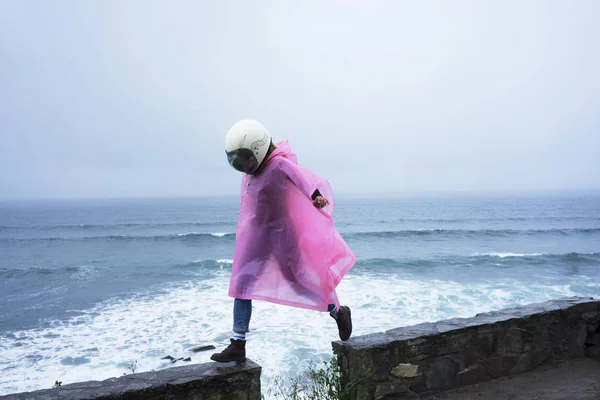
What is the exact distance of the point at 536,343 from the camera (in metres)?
4.36

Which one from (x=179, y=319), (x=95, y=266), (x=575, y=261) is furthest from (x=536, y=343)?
(x=95, y=266)

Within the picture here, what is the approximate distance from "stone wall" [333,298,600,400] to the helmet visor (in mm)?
1651

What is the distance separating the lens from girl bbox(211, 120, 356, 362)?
295 cm

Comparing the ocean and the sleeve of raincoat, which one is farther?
the ocean

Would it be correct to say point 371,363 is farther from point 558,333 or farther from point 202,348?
point 202,348

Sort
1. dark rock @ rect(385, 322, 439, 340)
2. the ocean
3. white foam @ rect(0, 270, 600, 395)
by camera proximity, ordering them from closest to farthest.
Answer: dark rock @ rect(385, 322, 439, 340), white foam @ rect(0, 270, 600, 395), the ocean

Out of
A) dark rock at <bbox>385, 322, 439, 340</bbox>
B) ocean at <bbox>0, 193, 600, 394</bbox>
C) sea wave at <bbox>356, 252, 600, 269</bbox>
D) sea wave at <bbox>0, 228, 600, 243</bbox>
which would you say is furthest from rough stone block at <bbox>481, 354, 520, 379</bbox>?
sea wave at <bbox>0, 228, 600, 243</bbox>

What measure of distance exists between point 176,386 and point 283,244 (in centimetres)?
117

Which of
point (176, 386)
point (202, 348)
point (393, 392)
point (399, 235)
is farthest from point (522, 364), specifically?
point (399, 235)

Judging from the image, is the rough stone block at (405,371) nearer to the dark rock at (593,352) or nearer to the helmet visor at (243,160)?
the helmet visor at (243,160)

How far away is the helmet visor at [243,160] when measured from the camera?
292 centimetres

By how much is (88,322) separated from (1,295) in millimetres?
7681

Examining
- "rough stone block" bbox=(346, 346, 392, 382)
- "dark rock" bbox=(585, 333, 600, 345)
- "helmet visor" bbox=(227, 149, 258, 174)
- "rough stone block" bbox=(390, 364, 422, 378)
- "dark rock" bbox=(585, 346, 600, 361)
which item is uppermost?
"helmet visor" bbox=(227, 149, 258, 174)

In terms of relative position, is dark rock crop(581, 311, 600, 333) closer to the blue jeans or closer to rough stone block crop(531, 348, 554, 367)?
rough stone block crop(531, 348, 554, 367)
